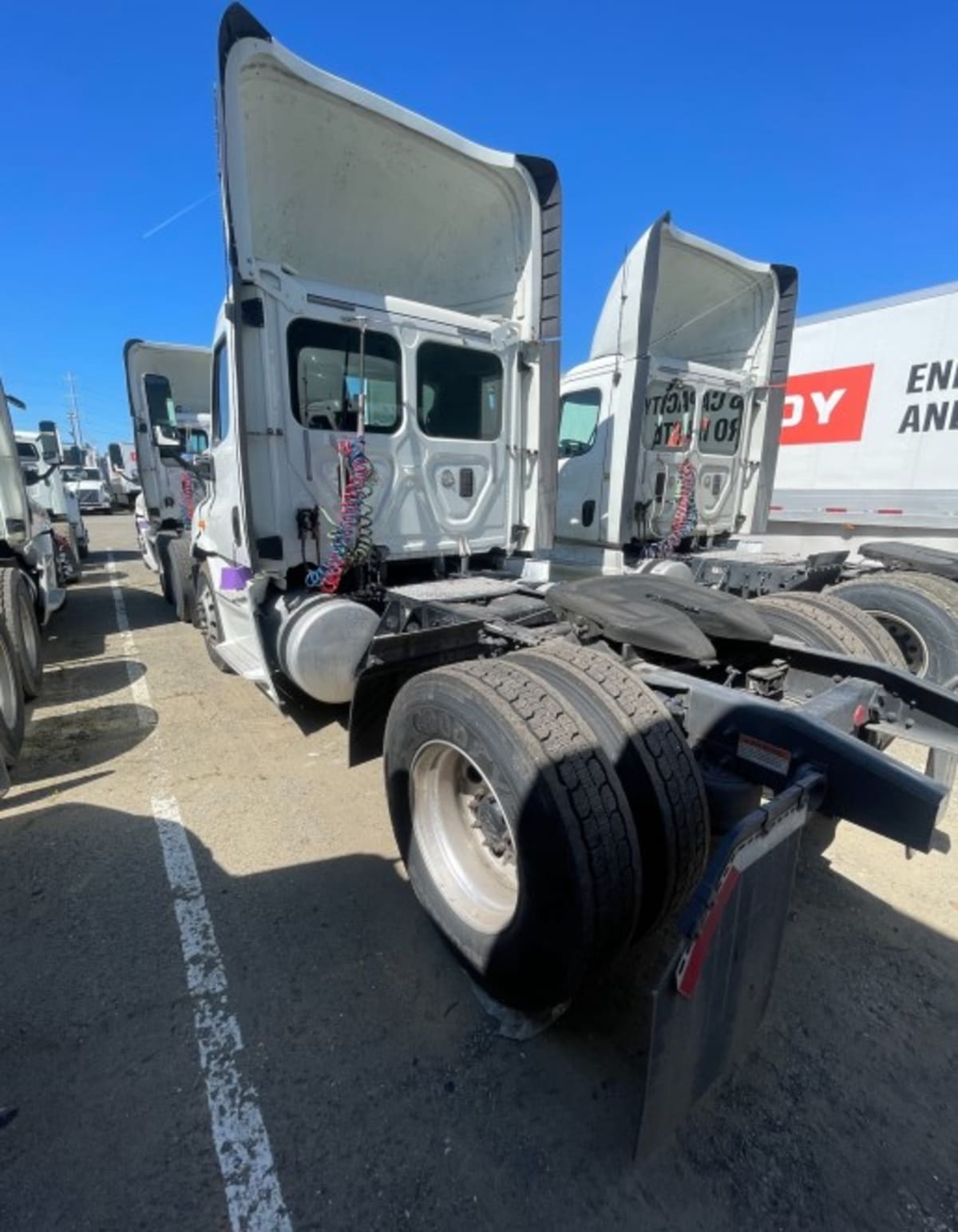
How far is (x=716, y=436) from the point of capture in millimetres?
6645

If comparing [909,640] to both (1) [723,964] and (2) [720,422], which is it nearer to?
(2) [720,422]

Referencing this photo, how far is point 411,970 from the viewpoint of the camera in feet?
7.68

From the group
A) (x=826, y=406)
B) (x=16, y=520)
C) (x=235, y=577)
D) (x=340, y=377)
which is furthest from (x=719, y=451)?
(x=16, y=520)

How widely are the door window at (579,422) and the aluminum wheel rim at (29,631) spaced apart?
5304 mm

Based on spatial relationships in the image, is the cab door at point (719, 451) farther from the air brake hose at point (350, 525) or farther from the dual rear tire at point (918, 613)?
the air brake hose at point (350, 525)

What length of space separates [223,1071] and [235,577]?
10.6 ft

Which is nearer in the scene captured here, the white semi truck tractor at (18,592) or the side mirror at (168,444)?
the white semi truck tractor at (18,592)

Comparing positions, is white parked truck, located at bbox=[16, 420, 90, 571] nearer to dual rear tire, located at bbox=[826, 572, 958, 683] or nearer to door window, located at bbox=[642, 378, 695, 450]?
door window, located at bbox=[642, 378, 695, 450]

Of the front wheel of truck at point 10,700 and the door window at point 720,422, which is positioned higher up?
the door window at point 720,422

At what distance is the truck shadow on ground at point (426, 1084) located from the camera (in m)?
1.59

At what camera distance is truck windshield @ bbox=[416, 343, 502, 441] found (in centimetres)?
434

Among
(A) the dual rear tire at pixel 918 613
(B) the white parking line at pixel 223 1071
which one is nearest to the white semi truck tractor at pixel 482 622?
(B) the white parking line at pixel 223 1071

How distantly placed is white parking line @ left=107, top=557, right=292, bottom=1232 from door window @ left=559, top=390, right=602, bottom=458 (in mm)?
5146

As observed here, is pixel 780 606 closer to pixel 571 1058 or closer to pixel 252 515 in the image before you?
pixel 571 1058
